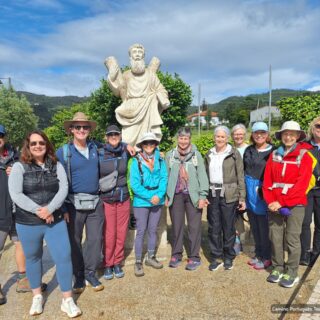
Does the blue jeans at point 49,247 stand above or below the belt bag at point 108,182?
below

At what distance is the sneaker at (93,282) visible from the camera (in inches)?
130

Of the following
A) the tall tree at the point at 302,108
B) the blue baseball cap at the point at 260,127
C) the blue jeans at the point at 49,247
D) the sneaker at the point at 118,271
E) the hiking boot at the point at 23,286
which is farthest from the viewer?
the tall tree at the point at 302,108

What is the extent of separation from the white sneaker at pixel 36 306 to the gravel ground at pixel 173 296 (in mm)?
63

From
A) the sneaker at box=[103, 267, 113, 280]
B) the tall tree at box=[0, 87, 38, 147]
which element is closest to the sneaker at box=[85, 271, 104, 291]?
the sneaker at box=[103, 267, 113, 280]

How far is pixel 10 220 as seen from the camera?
120 inches

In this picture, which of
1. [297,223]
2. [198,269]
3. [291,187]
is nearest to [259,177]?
[291,187]

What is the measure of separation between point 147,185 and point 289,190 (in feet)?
5.28

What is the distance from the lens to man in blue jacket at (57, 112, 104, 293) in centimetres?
310

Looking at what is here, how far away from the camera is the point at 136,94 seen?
4.91 metres

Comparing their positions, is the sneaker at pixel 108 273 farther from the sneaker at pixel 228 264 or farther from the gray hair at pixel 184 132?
the gray hair at pixel 184 132

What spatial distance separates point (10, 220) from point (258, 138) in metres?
2.93

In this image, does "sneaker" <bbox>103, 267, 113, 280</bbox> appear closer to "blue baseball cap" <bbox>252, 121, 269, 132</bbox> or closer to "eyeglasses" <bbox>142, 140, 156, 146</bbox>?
"eyeglasses" <bbox>142, 140, 156, 146</bbox>

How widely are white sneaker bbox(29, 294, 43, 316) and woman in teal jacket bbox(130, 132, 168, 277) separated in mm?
1150

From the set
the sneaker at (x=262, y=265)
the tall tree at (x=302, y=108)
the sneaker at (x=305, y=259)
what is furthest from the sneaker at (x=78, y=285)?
the tall tree at (x=302, y=108)
